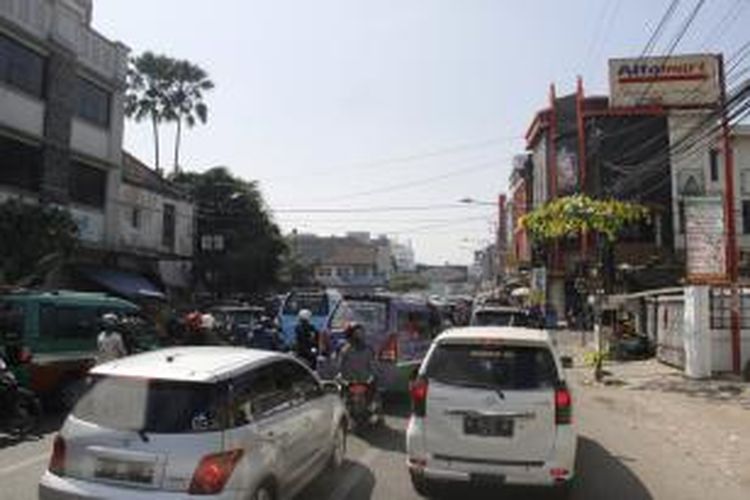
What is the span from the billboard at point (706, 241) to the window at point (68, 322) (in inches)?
549

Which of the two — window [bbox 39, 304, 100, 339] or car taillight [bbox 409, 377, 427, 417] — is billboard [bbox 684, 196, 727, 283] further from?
car taillight [bbox 409, 377, 427, 417]

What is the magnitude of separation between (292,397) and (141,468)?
7.45 ft

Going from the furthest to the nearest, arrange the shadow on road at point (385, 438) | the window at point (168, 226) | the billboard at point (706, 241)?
1. the window at point (168, 226)
2. the billboard at point (706, 241)
3. the shadow on road at point (385, 438)

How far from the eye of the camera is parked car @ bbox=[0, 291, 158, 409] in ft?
55.7

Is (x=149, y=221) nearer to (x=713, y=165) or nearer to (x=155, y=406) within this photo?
(x=155, y=406)

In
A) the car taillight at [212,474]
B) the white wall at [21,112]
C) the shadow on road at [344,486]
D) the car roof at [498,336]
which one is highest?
the white wall at [21,112]

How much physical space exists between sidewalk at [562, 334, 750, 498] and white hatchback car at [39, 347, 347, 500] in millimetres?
6040

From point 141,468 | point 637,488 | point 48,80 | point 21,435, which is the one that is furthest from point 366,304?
point 48,80

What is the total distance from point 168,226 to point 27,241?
62.1 ft

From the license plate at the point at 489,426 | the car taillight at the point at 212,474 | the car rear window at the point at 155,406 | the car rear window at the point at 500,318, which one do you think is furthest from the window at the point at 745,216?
the car taillight at the point at 212,474

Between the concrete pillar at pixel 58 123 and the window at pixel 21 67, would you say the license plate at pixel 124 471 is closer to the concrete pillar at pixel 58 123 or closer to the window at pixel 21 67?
the window at pixel 21 67

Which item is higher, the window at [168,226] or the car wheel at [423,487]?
the window at [168,226]

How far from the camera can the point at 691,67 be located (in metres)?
63.4

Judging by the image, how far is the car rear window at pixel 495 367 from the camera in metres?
10.9
